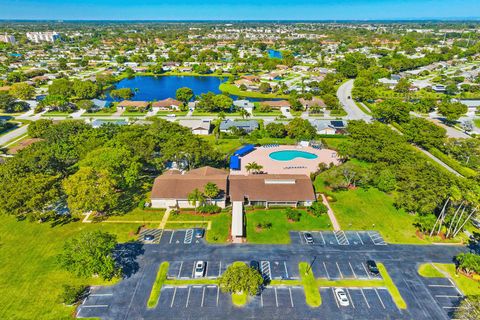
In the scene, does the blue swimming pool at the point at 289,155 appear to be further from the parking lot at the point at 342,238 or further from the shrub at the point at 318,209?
the parking lot at the point at 342,238

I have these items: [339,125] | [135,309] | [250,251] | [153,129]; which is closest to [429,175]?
[250,251]

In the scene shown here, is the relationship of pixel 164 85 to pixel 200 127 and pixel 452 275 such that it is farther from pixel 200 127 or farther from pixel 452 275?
pixel 452 275

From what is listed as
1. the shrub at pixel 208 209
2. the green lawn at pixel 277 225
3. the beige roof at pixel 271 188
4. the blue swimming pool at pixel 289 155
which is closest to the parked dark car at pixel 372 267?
the green lawn at pixel 277 225

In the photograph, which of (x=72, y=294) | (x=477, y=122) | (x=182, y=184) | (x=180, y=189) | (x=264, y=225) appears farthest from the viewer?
(x=477, y=122)

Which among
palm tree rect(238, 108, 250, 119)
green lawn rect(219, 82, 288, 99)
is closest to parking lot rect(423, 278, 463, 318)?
palm tree rect(238, 108, 250, 119)

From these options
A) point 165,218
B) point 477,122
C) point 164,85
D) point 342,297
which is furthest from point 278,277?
point 164,85

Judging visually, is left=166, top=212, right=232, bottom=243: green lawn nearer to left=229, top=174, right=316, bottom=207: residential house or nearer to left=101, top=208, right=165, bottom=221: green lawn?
left=101, top=208, right=165, bottom=221: green lawn

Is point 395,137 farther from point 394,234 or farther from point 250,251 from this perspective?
point 250,251
